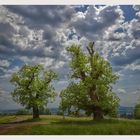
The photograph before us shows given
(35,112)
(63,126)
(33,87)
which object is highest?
(33,87)

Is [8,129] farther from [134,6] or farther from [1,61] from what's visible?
[134,6]

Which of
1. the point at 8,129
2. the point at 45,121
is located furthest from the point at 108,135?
the point at 8,129

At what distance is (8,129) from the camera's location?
6.78m

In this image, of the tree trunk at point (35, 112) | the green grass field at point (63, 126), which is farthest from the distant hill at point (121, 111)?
the tree trunk at point (35, 112)

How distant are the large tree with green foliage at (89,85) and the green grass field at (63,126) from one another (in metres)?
0.13

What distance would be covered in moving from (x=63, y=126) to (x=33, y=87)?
0.59m

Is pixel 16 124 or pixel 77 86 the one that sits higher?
pixel 77 86

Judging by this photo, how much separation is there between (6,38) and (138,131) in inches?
75.4

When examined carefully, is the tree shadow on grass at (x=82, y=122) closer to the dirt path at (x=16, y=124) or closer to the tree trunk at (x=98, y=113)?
the tree trunk at (x=98, y=113)

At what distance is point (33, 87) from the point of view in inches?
271

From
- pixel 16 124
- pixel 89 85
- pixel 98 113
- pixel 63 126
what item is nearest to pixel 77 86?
pixel 89 85

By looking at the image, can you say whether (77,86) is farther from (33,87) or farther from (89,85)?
(33,87)

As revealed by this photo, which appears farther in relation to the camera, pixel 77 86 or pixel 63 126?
pixel 77 86

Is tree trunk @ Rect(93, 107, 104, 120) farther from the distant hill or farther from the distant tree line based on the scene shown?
the distant hill
